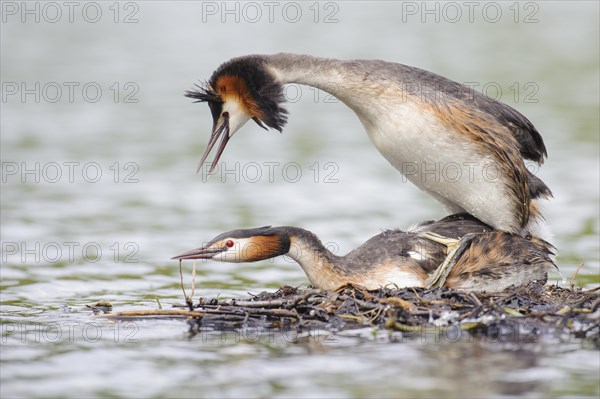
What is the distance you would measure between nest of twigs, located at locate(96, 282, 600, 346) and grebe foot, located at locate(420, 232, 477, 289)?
0.21m

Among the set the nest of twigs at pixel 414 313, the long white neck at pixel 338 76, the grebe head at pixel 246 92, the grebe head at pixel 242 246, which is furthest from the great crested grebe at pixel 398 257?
the long white neck at pixel 338 76

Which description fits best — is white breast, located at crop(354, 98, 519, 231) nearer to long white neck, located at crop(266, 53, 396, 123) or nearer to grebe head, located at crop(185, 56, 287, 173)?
long white neck, located at crop(266, 53, 396, 123)

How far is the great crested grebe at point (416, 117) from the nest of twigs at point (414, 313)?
3.01 feet

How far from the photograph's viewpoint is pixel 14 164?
54.4ft

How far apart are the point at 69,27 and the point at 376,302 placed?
20.5 m

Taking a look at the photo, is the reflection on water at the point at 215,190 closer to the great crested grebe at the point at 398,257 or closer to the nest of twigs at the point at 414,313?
the nest of twigs at the point at 414,313

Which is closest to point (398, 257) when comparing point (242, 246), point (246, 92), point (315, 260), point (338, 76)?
point (315, 260)

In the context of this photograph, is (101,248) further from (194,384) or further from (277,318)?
(194,384)

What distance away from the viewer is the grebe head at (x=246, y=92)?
9.93 m

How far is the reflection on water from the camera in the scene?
26.0 feet

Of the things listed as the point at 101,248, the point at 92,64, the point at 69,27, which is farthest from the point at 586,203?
the point at 69,27

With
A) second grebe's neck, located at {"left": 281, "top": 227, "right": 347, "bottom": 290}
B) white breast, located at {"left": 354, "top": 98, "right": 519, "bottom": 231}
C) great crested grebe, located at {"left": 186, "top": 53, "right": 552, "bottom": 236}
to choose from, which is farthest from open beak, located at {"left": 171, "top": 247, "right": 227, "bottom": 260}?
white breast, located at {"left": 354, "top": 98, "right": 519, "bottom": 231}

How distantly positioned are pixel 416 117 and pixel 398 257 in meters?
1.14

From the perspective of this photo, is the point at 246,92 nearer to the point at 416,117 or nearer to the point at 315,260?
the point at 416,117
